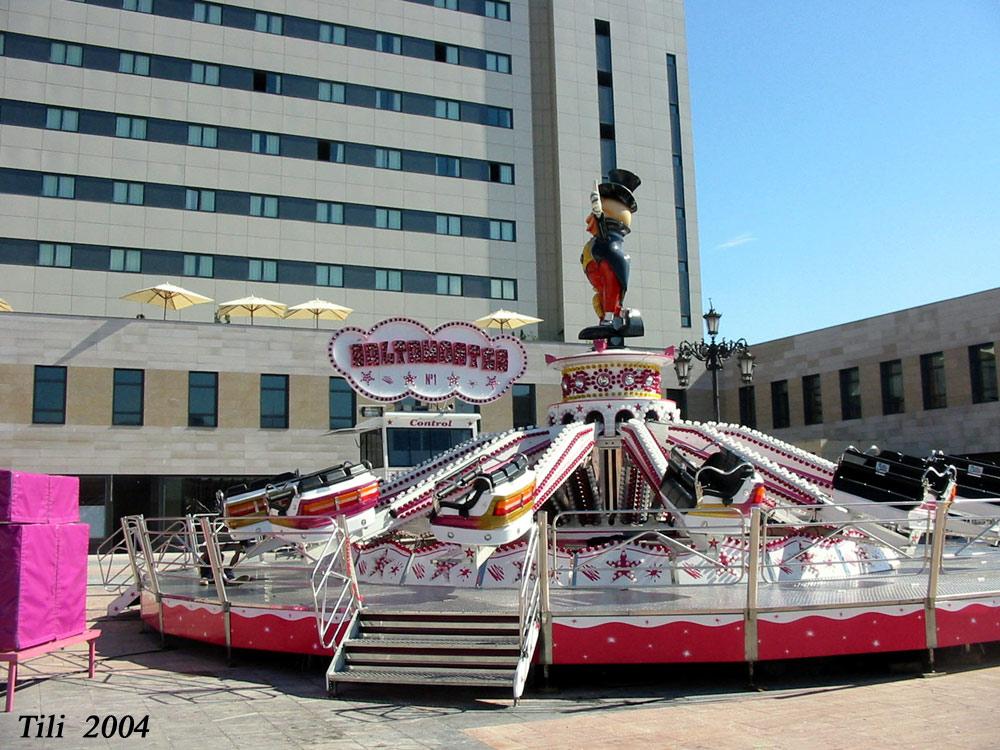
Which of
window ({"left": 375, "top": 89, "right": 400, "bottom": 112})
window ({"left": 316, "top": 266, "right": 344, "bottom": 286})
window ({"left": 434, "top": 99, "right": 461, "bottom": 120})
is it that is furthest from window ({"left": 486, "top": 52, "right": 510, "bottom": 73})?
window ({"left": 316, "top": 266, "right": 344, "bottom": 286})

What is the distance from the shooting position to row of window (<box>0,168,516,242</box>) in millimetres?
37969

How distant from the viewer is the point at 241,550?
592 inches

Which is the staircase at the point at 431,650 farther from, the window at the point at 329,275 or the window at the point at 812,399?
the window at the point at 329,275

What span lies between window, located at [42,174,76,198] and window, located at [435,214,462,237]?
1602cm

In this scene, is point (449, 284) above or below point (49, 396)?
above

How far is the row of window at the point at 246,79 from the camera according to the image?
38.8 metres

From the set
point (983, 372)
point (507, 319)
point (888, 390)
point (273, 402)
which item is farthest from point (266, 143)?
point (983, 372)

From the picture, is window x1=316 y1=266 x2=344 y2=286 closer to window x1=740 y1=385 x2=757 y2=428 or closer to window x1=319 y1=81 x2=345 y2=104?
window x1=319 y1=81 x2=345 y2=104

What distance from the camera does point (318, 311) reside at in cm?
3644

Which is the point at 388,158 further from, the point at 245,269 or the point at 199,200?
the point at 199,200

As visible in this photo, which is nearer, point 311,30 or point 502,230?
point 311,30

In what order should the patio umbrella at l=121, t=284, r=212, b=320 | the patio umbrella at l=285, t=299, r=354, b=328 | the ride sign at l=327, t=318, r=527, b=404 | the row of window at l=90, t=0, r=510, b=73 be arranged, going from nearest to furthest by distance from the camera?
the ride sign at l=327, t=318, r=527, b=404, the patio umbrella at l=121, t=284, r=212, b=320, the patio umbrella at l=285, t=299, r=354, b=328, the row of window at l=90, t=0, r=510, b=73

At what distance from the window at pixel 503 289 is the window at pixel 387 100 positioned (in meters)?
9.70

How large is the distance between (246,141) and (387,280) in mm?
8904
